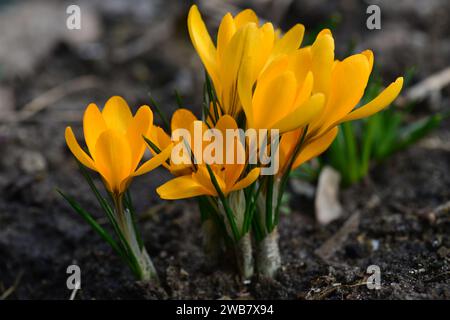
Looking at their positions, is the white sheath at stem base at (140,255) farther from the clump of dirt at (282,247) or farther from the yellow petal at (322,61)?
the yellow petal at (322,61)

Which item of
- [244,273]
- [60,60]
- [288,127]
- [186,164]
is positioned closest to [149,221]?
[244,273]

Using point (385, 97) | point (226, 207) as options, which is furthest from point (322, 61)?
point (226, 207)

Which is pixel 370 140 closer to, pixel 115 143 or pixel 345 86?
pixel 345 86

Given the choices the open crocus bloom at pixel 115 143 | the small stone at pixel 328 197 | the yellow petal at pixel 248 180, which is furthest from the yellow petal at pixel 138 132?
the small stone at pixel 328 197

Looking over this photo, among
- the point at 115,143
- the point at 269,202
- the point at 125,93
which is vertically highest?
the point at 125,93

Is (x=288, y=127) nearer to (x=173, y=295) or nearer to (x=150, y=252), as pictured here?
(x=173, y=295)

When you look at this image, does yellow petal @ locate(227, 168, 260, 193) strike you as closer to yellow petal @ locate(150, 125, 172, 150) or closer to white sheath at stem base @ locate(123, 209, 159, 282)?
yellow petal @ locate(150, 125, 172, 150)

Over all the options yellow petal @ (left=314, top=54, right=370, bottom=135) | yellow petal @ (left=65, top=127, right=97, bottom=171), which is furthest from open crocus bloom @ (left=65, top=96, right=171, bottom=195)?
yellow petal @ (left=314, top=54, right=370, bottom=135)
